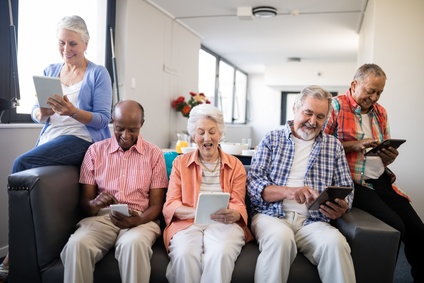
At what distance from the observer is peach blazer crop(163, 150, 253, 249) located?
6.03 ft

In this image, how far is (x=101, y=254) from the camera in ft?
5.53

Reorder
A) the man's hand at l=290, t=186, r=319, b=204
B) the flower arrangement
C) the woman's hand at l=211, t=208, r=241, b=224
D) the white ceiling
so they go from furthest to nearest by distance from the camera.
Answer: the flower arrangement
the white ceiling
the man's hand at l=290, t=186, r=319, b=204
the woman's hand at l=211, t=208, r=241, b=224

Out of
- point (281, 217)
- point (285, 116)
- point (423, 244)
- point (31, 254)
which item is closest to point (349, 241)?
point (281, 217)

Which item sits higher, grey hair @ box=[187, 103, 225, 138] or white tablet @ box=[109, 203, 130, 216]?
grey hair @ box=[187, 103, 225, 138]

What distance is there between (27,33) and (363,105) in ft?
8.25

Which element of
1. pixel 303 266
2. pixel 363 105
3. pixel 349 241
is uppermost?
pixel 363 105

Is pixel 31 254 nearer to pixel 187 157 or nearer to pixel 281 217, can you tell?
pixel 187 157

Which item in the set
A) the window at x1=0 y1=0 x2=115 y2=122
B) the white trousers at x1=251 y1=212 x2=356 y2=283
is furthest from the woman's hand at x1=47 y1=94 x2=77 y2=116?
the white trousers at x1=251 y1=212 x2=356 y2=283

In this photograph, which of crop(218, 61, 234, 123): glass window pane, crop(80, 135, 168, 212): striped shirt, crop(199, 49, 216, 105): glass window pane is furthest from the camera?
crop(218, 61, 234, 123): glass window pane

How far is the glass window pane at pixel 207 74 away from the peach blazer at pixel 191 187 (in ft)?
17.3

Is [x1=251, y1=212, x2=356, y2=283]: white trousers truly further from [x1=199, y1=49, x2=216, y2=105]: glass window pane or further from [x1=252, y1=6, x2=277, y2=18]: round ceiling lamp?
[x1=199, y1=49, x2=216, y2=105]: glass window pane

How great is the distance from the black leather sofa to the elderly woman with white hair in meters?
0.10

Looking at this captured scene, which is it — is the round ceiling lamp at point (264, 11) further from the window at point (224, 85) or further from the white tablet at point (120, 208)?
the white tablet at point (120, 208)

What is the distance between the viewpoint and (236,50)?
7.26 meters
